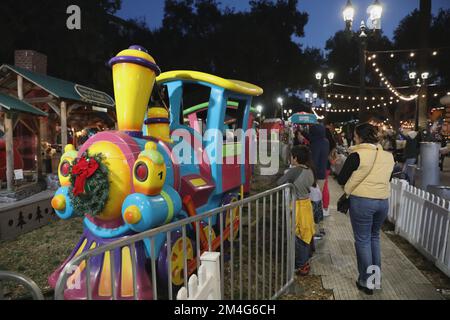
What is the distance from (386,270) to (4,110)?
25.3ft

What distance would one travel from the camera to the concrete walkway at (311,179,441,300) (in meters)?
3.63

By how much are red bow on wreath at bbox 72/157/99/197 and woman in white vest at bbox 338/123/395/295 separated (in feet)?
7.85

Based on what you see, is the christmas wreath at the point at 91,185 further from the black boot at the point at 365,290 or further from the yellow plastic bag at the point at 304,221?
the black boot at the point at 365,290

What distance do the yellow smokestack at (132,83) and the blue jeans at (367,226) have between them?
7.71ft

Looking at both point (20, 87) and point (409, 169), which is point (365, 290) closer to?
point (409, 169)

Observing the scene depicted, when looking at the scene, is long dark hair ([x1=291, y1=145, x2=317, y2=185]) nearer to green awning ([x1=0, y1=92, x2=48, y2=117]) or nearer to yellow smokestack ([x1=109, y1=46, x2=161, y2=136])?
yellow smokestack ([x1=109, y1=46, x2=161, y2=136])

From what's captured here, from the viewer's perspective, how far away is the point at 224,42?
31266 millimetres

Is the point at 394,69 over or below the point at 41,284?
over

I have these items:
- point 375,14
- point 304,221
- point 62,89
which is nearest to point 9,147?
point 62,89

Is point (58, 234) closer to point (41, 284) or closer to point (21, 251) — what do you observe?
point (21, 251)

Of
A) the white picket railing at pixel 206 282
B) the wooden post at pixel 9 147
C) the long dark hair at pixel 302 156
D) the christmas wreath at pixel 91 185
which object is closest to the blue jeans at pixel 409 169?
the long dark hair at pixel 302 156

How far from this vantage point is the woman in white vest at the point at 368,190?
134 inches

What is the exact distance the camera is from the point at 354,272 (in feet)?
13.6
